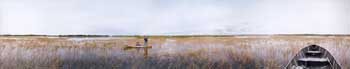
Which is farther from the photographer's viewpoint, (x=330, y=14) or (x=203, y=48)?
(x=203, y=48)

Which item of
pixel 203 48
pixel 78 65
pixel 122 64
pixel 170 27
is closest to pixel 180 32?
pixel 170 27

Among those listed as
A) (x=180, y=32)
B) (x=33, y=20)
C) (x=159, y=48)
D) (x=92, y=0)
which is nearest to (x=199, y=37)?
(x=180, y=32)

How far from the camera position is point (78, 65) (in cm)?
533

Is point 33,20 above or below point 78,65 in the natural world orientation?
above

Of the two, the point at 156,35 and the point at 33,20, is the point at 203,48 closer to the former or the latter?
the point at 156,35

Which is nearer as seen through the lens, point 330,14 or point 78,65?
point 330,14

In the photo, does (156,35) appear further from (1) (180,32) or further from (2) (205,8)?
(2) (205,8)

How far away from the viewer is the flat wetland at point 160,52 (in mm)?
5070

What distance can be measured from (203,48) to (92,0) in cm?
157

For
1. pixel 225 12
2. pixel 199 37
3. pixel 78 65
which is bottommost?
pixel 78 65

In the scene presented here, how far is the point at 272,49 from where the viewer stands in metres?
5.16

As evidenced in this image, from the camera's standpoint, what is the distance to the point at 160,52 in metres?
5.25

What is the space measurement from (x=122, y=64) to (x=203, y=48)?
1.11m

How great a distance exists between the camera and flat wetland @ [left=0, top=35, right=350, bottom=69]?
16.6ft
